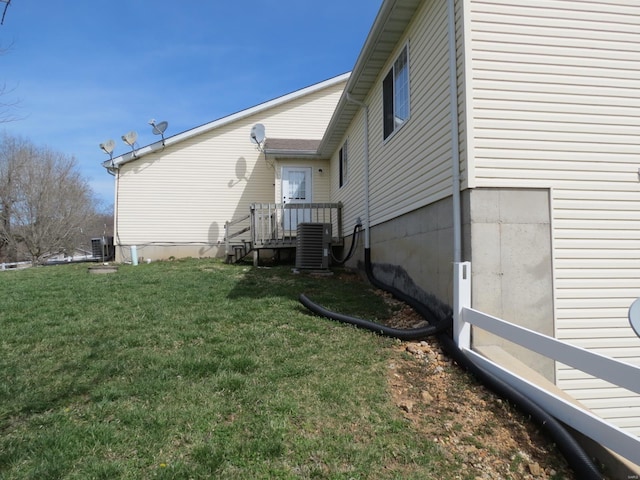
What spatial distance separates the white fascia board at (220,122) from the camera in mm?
14000

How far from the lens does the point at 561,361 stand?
2.68 m

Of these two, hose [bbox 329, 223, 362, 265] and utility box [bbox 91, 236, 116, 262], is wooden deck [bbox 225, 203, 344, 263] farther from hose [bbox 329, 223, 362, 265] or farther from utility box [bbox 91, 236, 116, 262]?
utility box [bbox 91, 236, 116, 262]

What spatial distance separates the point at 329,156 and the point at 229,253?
15.9ft

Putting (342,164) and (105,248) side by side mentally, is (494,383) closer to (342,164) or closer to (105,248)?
(342,164)

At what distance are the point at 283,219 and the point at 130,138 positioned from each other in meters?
6.87

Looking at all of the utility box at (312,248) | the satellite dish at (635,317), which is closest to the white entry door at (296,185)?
the utility box at (312,248)

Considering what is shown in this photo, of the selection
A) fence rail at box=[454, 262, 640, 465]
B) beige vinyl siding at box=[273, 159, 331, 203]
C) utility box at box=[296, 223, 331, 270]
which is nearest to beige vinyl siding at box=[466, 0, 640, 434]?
fence rail at box=[454, 262, 640, 465]

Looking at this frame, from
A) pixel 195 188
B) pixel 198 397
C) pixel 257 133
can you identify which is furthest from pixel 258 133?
pixel 198 397

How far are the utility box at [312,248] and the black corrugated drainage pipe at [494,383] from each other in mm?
3926

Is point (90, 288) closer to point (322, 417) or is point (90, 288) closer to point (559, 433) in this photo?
point (322, 417)

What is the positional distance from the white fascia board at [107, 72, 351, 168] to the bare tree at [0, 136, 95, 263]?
12.5m

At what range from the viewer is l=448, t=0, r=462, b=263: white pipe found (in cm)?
434

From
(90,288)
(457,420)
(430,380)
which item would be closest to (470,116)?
(430,380)

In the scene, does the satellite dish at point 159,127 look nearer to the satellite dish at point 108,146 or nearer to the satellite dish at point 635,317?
the satellite dish at point 108,146
